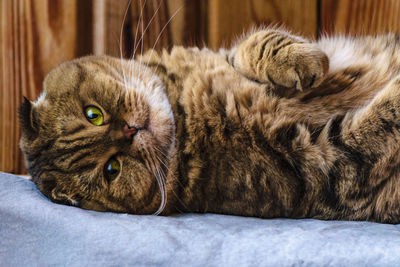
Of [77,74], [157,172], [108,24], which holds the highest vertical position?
[108,24]

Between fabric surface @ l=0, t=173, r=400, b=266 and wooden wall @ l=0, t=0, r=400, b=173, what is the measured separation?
2.82 feet

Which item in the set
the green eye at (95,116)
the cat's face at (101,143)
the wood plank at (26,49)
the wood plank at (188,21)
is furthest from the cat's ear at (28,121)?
the wood plank at (188,21)

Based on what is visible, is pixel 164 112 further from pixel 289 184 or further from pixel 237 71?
pixel 289 184

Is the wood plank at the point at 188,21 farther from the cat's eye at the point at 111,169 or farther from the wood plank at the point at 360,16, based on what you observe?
the cat's eye at the point at 111,169

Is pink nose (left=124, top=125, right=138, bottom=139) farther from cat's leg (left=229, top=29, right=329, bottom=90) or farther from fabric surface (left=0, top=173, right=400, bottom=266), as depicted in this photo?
cat's leg (left=229, top=29, right=329, bottom=90)

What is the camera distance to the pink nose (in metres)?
1.15

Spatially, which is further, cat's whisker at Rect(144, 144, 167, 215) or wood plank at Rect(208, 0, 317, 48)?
wood plank at Rect(208, 0, 317, 48)

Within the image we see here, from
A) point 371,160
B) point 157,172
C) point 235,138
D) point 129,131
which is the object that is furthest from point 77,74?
point 371,160

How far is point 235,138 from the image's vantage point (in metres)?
1.14

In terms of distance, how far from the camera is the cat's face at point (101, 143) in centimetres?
114

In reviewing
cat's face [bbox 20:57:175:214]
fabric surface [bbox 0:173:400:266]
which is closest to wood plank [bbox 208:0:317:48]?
cat's face [bbox 20:57:175:214]

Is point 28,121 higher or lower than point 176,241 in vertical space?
higher

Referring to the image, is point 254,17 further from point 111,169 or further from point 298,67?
point 111,169

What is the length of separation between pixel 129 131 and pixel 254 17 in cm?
100
